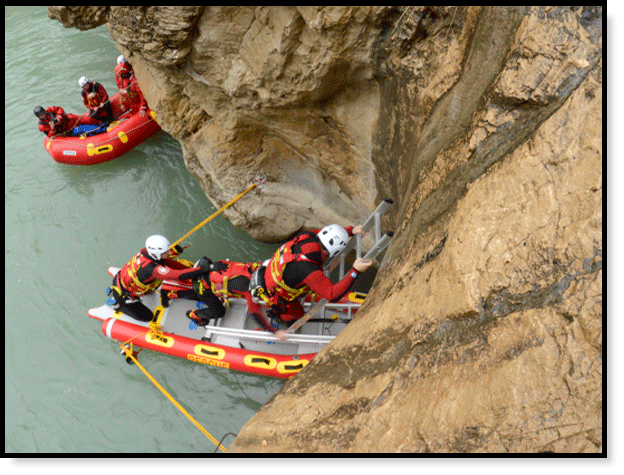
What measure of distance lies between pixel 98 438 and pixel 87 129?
6.58 metres

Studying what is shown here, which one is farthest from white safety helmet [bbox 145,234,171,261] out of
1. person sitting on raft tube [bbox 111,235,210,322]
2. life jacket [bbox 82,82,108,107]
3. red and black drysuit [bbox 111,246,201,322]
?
life jacket [bbox 82,82,108,107]

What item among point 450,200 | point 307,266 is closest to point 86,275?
point 307,266

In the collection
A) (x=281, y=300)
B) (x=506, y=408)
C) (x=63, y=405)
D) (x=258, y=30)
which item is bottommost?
(x=63, y=405)

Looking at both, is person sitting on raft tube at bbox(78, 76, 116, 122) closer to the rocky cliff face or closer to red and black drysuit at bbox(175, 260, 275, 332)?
the rocky cliff face

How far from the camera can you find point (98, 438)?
5.70m

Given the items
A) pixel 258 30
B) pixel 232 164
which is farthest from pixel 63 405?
pixel 258 30

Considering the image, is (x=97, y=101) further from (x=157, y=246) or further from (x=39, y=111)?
(x=157, y=246)

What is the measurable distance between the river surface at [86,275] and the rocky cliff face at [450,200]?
118 inches

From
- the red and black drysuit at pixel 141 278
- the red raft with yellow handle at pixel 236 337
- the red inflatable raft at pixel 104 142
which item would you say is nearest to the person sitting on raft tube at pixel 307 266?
the red raft with yellow handle at pixel 236 337

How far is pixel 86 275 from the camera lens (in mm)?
7164

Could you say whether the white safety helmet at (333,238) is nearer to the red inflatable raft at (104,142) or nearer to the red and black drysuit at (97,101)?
the red inflatable raft at (104,142)

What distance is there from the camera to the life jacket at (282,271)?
15.6ft

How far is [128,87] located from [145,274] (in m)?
5.35

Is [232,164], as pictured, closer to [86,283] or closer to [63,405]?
[86,283]
